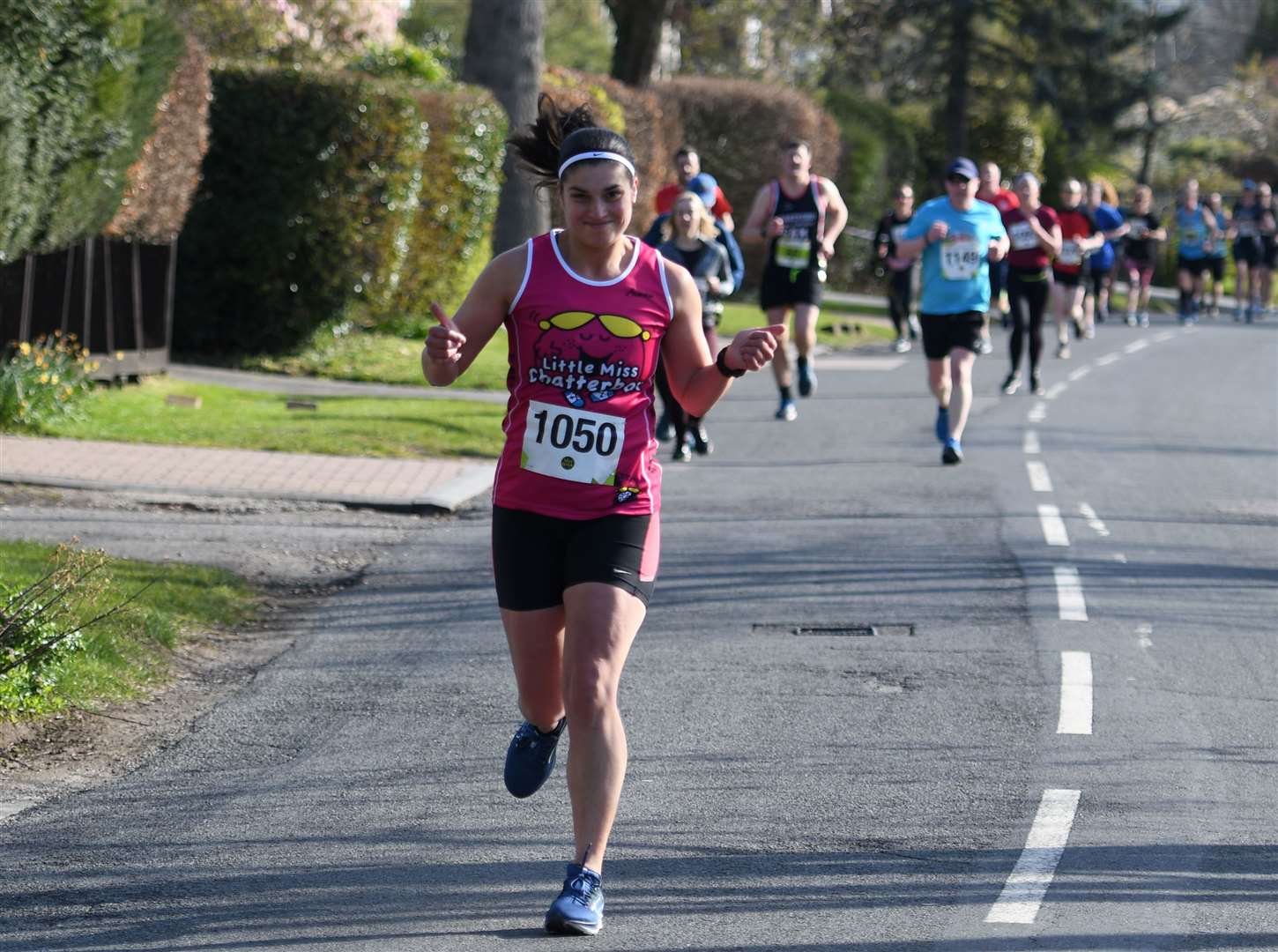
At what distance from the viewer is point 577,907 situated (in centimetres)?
473

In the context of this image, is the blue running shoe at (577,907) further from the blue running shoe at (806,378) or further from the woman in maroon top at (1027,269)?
the woman in maroon top at (1027,269)

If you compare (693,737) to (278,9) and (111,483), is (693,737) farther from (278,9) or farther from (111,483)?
(278,9)

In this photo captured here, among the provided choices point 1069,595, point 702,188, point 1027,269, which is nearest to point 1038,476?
point 702,188

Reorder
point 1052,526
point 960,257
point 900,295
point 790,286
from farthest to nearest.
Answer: point 900,295, point 790,286, point 960,257, point 1052,526

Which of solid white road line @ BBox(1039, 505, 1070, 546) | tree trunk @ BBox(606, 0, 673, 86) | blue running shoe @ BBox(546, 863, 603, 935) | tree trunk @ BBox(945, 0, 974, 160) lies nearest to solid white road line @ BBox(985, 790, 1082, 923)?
blue running shoe @ BBox(546, 863, 603, 935)

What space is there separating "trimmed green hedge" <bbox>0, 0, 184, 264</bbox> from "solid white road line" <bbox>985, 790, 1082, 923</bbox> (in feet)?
32.4

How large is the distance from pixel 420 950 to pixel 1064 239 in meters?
18.0

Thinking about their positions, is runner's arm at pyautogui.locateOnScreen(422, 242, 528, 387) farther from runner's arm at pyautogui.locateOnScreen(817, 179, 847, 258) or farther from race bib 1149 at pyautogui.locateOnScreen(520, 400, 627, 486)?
runner's arm at pyautogui.locateOnScreen(817, 179, 847, 258)

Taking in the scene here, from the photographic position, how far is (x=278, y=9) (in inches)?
1094

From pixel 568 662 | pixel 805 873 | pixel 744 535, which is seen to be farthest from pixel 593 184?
pixel 744 535

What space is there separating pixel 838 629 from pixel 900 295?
58.3 ft

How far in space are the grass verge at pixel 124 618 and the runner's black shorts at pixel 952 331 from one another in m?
5.93

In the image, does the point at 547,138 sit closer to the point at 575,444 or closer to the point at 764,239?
the point at 575,444

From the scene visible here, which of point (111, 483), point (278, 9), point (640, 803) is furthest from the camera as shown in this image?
point (278, 9)
